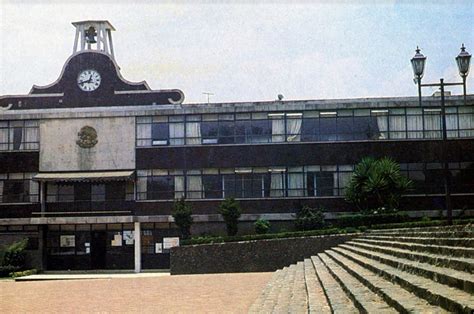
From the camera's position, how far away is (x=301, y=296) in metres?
12.4

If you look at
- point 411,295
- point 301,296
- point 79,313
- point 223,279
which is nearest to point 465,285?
point 411,295

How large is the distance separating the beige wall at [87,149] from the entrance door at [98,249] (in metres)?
3.41

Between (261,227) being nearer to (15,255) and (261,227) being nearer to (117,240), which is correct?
Result: (117,240)

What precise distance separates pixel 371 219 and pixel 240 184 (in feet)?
24.9

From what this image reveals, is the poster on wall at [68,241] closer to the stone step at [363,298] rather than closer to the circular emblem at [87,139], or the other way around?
the circular emblem at [87,139]

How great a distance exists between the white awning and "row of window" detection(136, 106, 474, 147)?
78.6 inches

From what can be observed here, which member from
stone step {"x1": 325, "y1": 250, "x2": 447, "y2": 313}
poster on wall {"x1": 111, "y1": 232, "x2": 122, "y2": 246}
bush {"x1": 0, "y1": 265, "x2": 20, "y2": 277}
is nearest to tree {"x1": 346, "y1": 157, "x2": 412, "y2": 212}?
poster on wall {"x1": 111, "y1": 232, "x2": 122, "y2": 246}

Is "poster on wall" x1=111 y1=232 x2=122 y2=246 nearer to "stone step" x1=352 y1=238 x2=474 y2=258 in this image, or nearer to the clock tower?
the clock tower

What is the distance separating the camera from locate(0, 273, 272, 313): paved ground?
1636 cm

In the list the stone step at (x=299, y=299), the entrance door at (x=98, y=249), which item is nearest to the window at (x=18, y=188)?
the entrance door at (x=98, y=249)

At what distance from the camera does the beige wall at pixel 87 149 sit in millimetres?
36531

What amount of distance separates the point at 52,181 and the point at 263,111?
11151mm

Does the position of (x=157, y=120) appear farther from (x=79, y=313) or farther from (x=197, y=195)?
(x=79, y=313)

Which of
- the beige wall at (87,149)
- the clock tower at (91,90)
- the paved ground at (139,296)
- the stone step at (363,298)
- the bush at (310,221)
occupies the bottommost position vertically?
the paved ground at (139,296)
